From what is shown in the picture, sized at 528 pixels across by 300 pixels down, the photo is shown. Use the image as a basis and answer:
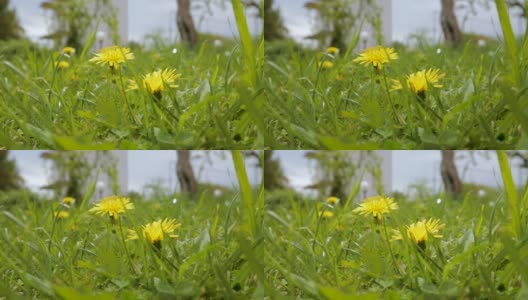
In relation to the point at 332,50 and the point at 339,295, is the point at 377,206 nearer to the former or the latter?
the point at 339,295

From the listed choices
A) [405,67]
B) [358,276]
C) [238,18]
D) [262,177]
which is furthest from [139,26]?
[358,276]

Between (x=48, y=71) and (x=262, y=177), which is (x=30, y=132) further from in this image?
(x=262, y=177)

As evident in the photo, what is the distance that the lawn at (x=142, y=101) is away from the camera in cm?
217

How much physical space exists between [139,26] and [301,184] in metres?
0.60

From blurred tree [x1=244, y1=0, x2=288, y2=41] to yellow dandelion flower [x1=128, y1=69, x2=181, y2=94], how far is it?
26 centimetres

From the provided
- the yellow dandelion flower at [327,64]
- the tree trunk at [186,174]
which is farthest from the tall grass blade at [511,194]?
the tree trunk at [186,174]

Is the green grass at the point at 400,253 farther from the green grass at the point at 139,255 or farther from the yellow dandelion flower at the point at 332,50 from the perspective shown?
the yellow dandelion flower at the point at 332,50

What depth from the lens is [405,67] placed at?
2.24 m

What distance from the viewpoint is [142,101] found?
2197mm

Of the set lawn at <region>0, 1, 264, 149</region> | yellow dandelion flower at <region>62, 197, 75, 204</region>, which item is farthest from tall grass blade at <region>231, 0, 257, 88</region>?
yellow dandelion flower at <region>62, 197, 75, 204</region>

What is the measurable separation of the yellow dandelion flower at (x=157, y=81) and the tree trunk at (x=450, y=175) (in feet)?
2.35

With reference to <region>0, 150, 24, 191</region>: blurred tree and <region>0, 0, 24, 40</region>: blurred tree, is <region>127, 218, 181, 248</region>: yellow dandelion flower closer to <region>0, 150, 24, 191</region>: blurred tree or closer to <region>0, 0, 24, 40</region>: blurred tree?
<region>0, 150, 24, 191</region>: blurred tree

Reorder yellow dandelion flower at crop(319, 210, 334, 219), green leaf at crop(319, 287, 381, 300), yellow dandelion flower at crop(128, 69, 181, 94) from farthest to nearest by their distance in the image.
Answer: yellow dandelion flower at crop(319, 210, 334, 219) → yellow dandelion flower at crop(128, 69, 181, 94) → green leaf at crop(319, 287, 381, 300)

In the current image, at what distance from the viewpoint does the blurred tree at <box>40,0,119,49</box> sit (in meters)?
2.40
